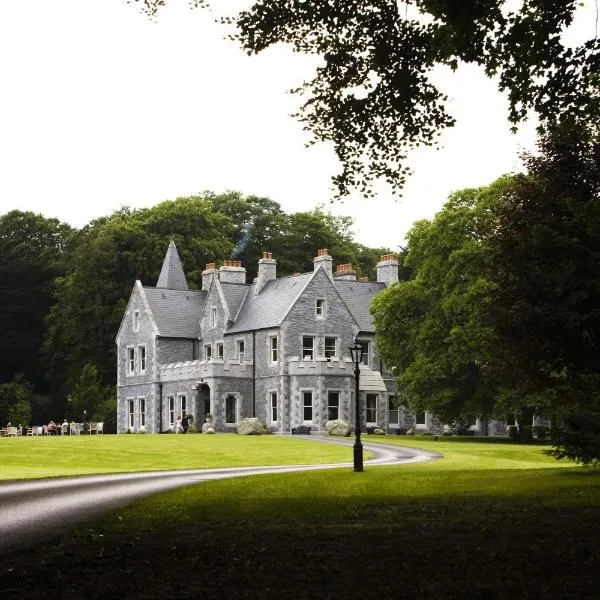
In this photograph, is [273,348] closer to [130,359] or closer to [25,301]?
[130,359]

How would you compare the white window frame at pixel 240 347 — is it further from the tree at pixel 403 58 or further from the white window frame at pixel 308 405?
the tree at pixel 403 58

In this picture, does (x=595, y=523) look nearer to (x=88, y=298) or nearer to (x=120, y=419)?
(x=120, y=419)

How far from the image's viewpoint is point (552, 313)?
32656mm

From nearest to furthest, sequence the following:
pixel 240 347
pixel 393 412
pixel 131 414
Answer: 1. pixel 393 412
2. pixel 240 347
3. pixel 131 414

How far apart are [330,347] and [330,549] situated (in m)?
59.3

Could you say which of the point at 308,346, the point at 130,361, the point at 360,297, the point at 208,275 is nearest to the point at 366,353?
the point at 360,297

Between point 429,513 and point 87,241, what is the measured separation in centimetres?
7389

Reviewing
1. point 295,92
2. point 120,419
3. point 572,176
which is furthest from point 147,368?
point 295,92

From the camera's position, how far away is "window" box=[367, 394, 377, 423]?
72.6m

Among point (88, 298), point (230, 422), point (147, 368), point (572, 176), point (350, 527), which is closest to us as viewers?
point (350, 527)

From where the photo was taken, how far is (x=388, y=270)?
8062 cm

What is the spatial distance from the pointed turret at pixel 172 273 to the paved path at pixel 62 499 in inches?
1906

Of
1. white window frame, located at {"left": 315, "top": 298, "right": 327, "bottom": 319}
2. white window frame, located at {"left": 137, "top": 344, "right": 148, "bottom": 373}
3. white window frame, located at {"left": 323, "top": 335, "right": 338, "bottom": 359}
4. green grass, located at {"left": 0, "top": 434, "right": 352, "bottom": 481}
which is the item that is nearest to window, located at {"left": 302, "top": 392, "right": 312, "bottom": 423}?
white window frame, located at {"left": 323, "top": 335, "right": 338, "bottom": 359}

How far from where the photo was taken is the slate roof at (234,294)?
7688 cm
